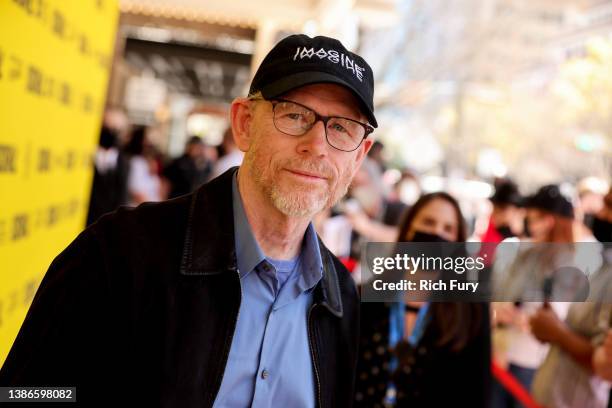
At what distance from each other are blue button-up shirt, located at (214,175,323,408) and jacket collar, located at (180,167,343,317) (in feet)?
0.10

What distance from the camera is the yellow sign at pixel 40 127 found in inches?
58.4

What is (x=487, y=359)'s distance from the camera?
A: 1.84 meters

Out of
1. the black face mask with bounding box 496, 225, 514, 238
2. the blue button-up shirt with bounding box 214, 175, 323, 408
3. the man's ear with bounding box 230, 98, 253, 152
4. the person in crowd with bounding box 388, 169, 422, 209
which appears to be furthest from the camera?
the person in crowd with bounding box 388, 169, 422, 209

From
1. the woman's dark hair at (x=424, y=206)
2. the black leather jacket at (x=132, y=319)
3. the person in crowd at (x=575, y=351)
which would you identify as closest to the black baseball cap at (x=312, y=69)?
the black leather jacket at (x=132, y=319)

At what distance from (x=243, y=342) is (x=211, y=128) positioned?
16357 millimetres

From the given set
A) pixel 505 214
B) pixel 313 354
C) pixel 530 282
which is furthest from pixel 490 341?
pixel 505 214

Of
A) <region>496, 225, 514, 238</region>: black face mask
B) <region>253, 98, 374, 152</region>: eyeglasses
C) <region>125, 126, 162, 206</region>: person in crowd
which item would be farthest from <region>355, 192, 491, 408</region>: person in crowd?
<region>125, 126, 162, 206</region>: person in crowd

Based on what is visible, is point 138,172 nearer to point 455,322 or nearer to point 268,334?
point 455,322

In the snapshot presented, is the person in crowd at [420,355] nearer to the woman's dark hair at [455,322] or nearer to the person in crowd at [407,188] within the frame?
the woman's dark hair at [455,322]

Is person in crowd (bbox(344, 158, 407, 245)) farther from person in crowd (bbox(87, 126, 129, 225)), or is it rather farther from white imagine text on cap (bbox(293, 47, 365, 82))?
white imagine text on cap (bbox(293, 47, 365, 82))

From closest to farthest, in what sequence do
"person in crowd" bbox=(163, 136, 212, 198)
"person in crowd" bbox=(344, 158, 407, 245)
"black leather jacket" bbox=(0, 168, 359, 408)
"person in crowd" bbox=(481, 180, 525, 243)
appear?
"black leather jacket" bbox=(0, 168, 359, 408)
"person in crowd" bbox=(481, 180, 525, 243)
"person in crowd" bbox=(344, 158, 407, 245)
"person in crowd" bbox=(163, 136, 212, 198)

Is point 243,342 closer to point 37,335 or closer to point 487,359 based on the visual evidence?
point 37,335

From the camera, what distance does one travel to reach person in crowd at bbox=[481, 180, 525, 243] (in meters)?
3.73

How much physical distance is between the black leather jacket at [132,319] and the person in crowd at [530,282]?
644 mm
